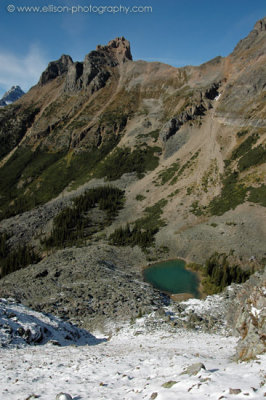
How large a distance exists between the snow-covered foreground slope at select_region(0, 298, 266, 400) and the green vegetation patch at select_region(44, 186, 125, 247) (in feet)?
205

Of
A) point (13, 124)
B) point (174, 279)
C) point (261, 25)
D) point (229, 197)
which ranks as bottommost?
point (174, 279)

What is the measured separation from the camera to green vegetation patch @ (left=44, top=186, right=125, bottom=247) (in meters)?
85.2

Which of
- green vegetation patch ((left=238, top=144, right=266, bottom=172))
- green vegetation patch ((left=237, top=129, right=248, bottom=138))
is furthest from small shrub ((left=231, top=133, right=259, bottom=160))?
green vegetation patch ((left=237, top=129, right=248, bottom=138))

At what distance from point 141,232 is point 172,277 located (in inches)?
868

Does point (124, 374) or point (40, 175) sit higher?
point (40, 175)

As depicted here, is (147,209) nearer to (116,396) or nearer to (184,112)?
(184,112)

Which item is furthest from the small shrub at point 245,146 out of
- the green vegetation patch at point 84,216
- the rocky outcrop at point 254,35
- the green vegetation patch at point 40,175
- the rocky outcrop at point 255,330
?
the rocky outcrop at point 255,330

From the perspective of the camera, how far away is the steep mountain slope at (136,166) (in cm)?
6784

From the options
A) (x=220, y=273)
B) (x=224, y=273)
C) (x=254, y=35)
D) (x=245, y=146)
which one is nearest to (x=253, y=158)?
(x=245, y=146)

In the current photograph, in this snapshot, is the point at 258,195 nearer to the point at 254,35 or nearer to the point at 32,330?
the point at 32,330

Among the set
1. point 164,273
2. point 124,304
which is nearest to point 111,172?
point 164,273

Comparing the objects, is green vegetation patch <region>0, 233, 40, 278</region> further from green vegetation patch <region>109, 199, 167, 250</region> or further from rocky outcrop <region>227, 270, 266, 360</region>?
rocky outcrop <region>227, 270, 266, 360</region>

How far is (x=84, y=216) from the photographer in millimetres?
96375

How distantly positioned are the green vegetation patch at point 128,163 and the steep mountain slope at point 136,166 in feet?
2.22
